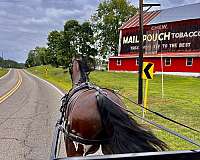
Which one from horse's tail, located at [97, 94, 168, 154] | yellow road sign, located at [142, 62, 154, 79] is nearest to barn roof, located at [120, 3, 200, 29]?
yellow road sign, located at [142, 62, 154, 79]

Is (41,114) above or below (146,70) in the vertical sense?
below

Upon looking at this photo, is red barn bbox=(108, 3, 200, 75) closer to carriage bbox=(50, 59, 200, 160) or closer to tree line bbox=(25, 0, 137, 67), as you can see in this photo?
tree line bbox=(25, 0, 137, 67)

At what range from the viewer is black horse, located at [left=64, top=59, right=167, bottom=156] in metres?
3.90

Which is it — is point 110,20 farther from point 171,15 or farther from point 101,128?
point 101,128

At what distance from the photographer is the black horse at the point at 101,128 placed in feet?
12.8

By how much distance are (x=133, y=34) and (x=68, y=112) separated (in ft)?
193

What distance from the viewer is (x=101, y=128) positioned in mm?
4539

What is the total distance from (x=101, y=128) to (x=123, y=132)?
1.69 feet

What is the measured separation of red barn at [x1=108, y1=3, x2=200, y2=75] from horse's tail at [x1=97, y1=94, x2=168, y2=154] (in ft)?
141

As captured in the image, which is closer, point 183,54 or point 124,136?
point 124,136

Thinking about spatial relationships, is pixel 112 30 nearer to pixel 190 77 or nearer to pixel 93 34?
pixel 93 34

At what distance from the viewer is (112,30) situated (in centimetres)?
8231

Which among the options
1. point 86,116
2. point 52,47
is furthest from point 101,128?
point 52,47

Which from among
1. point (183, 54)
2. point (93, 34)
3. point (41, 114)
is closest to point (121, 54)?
point (183, 54)
